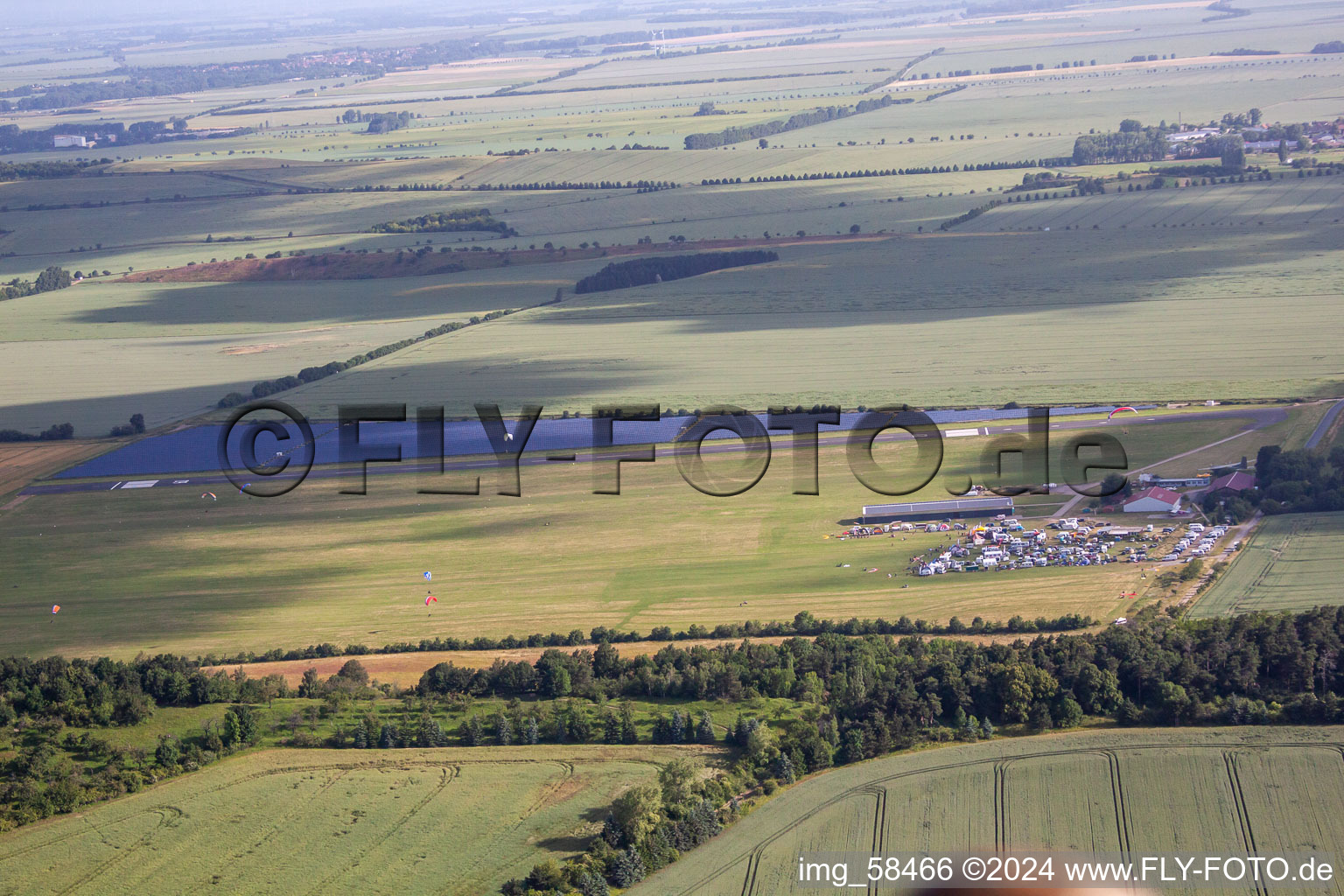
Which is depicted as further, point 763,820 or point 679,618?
point 679,618

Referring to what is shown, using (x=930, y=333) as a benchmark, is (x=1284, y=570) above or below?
below

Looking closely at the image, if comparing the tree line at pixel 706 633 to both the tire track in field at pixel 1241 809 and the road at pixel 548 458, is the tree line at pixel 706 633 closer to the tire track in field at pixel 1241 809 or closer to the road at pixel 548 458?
the tire track in field at pixel 1241 809

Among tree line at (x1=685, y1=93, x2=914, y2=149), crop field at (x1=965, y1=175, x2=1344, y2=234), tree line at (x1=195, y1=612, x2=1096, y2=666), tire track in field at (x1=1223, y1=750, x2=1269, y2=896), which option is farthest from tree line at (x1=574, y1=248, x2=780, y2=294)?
tire track in field at (x1=1223, y1=750, x2=1269, y2=896)

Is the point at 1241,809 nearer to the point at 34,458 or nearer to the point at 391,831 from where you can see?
the point at 391,831

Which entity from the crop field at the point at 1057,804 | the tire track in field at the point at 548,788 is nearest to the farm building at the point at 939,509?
the crop field at the point at 1057,804

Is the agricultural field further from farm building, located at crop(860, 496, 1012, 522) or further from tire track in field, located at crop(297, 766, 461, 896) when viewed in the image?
farm building, located at crop(860, 496, 1012, 522)

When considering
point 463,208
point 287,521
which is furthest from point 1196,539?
point 463,208

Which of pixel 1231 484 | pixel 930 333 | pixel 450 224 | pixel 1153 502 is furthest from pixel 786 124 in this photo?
pixel 1153 502

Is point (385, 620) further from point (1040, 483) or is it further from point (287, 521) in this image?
point (1040, 483)
